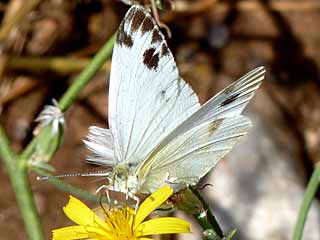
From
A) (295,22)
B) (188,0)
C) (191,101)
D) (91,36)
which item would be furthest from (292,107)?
(191,101)

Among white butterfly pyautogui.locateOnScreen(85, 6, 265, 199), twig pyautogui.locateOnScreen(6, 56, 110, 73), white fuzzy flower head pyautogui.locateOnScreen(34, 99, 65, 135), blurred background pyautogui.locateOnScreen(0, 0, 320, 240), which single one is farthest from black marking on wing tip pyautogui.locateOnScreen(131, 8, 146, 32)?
twig pyautogui.locateOnScreen(6, 56, 110, 73)

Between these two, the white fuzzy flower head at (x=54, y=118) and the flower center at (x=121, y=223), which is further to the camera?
the white fuzzy flower head at (x=54, y=118)

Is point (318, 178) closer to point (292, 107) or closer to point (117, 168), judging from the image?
point (117, 168)

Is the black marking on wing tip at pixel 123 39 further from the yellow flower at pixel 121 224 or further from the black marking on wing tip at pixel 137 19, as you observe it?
the yellow flower at pixel 121 224

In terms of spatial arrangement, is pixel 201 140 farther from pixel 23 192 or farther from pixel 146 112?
pixel 23 192

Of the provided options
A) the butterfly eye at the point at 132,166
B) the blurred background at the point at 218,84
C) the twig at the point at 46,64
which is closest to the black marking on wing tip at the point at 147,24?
the butterfly eye at the point at 132,166

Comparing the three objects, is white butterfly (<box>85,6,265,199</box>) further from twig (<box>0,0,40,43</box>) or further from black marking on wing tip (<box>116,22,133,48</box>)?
twig (<box>0,0,40,43</box>)
